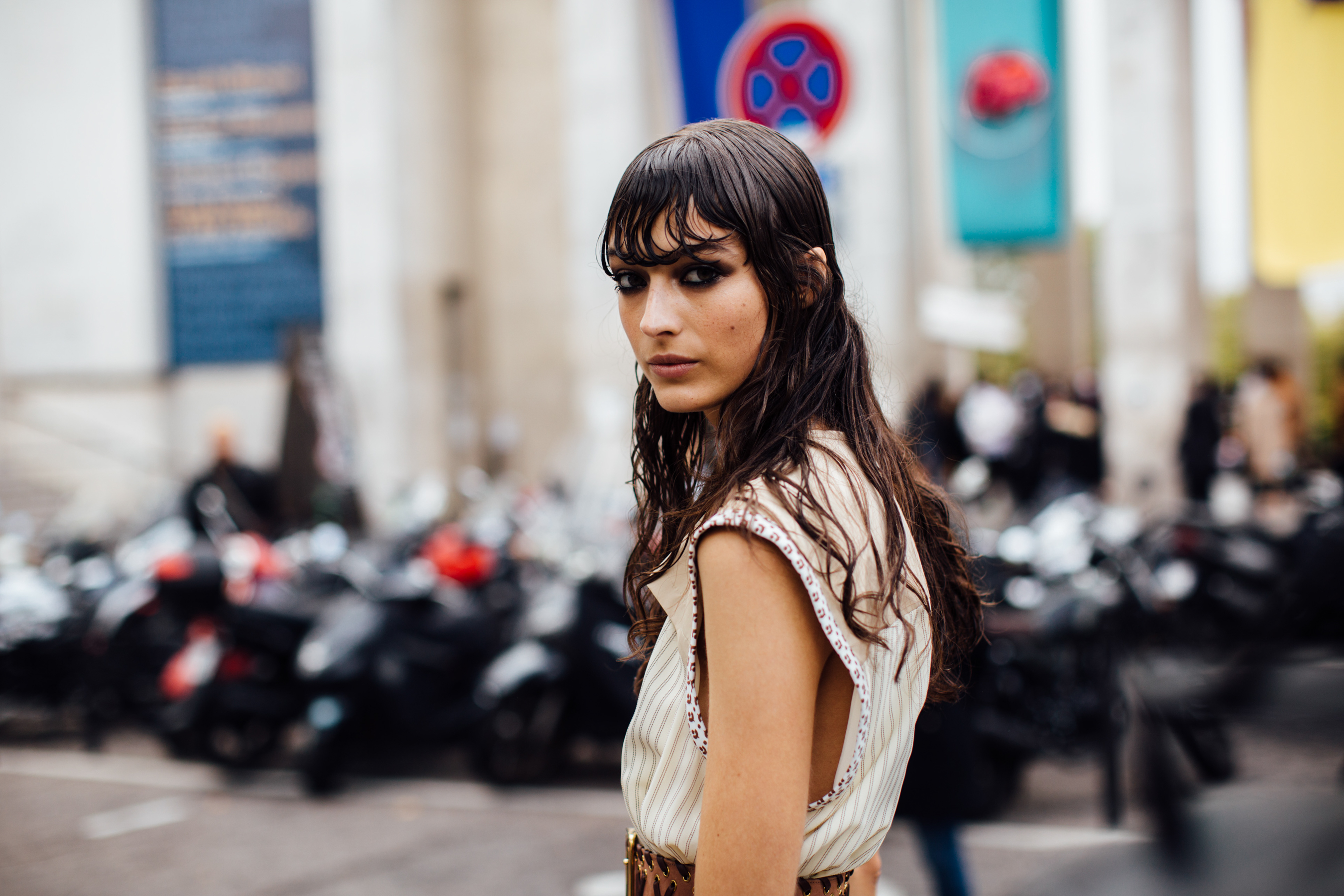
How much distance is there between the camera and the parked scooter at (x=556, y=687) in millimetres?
5578

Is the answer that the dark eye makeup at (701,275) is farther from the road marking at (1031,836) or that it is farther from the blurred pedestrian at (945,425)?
the blurred pedestrian at (945,425)

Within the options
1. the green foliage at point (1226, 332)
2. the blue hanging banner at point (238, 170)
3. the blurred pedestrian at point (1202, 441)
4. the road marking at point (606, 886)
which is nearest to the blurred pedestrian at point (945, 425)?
the blurred pedestrian at point (1202, 441)

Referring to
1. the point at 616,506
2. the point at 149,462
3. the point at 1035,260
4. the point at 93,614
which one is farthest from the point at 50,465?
the point at 1035,260

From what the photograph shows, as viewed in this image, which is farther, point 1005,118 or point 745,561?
point 1005,118

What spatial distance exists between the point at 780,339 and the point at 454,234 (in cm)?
1741

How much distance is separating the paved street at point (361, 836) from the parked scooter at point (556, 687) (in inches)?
7.7

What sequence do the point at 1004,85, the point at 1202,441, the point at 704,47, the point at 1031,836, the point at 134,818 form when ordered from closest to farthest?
the point at 1031,836 → the point at 134,818 → the point at 704,47 → the point at 1004,85 → the point at 1202,441

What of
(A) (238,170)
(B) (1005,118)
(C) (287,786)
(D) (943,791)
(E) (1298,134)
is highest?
(A) (238,170)

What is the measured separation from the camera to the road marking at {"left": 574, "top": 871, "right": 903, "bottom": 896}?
165 inches

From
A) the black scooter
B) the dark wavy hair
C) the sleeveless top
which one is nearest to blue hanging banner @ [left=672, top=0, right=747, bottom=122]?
the black scooter

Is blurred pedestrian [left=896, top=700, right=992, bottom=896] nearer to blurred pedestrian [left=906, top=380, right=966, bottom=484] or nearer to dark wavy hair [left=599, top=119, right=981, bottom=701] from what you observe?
dark wavy hair [left=599, top=119, right=981, bottom=701]

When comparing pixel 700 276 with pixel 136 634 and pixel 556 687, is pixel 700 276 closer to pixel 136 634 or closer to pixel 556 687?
pixel 556 687

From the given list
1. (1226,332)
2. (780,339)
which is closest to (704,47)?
(780,339)

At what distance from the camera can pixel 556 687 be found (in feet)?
18.9
